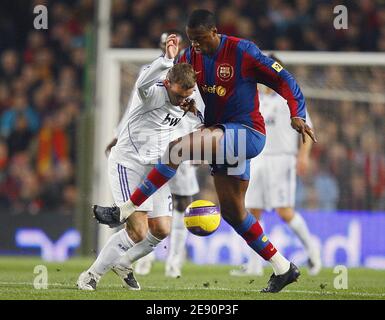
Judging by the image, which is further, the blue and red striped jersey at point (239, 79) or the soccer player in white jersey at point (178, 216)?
the soccer player in white jersey at point (178, 216)

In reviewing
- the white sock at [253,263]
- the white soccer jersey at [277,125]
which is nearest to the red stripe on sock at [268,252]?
the white sock at [253,263]

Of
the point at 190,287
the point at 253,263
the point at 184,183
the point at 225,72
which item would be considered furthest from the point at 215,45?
the point at 253,263

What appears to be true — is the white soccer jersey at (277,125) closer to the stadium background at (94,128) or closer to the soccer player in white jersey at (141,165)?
the stadium background at (94,128)

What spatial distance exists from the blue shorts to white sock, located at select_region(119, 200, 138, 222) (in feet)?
2.31

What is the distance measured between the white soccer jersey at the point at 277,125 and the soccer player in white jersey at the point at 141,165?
3.11 meters

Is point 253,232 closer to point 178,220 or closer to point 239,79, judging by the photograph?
point 239,79

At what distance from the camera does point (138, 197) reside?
761 centimetres

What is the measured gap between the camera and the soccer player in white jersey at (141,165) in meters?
7.86

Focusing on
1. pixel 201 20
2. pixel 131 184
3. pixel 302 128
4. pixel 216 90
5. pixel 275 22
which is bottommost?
pixel 131 184

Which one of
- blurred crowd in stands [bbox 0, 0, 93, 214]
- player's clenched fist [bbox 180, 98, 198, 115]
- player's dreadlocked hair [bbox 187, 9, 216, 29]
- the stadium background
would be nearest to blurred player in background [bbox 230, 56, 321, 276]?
the stadium background

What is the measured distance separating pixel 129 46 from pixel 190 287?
10.3 m

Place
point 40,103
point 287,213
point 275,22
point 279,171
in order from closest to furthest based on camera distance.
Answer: point 287,213, point 279,171, point 40,103, point 275,22
